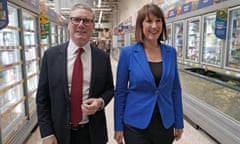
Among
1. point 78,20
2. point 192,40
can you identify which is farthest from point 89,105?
point 192,40

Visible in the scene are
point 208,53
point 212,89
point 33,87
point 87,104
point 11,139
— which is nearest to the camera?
point 87,104

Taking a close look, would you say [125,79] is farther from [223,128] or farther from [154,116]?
[223,128]

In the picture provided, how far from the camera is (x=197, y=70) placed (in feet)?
14.4

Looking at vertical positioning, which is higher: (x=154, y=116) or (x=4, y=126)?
(x=154, y=116)

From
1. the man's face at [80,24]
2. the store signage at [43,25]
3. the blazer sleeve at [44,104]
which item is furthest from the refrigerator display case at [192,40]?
the blazer sleeve at [44,104]

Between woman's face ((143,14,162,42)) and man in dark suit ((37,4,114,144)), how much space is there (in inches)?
13.6

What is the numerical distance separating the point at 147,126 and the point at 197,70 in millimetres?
3293

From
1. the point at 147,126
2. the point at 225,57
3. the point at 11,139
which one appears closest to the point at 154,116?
the point at 147,126

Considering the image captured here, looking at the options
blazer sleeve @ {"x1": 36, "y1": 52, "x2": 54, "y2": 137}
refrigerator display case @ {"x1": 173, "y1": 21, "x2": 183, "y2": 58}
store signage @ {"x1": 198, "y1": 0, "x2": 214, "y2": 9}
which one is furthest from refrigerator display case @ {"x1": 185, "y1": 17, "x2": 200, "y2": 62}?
blazer sleeve @ {"x1": 36, "y1": 52, "x2": 54, "y2": 137}

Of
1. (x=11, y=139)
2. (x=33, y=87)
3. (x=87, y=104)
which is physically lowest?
(x=11, y=139)

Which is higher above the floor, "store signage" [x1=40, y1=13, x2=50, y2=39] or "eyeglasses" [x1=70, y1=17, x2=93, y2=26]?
"store signage" [x1=40, y1=13, x2=50, y2=39]

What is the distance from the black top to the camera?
1.46 metres

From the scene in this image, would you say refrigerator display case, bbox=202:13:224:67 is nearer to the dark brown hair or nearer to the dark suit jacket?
the dark brown hair

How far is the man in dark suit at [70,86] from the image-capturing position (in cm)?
133
